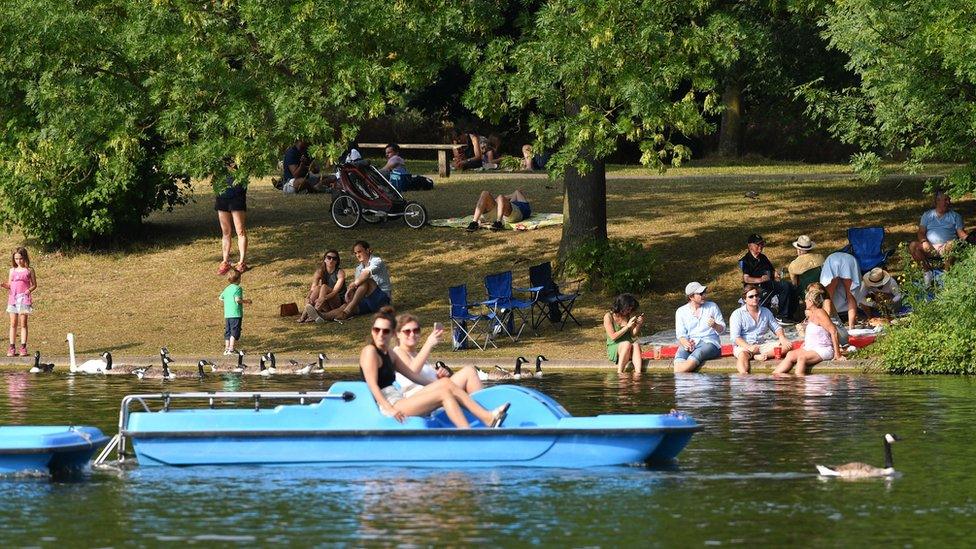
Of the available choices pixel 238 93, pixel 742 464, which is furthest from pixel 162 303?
pixel 742 464

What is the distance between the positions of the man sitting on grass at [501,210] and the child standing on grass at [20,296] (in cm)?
922

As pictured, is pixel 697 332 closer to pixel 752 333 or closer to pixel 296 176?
pixel 752 333

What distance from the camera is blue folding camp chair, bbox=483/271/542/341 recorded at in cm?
2555

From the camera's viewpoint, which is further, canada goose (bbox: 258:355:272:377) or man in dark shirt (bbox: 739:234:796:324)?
man in dark shirt (bbox: 739:234:796:324)

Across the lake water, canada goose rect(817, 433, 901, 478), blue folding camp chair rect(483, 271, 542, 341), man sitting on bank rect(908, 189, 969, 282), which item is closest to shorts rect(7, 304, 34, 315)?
blue folding camp chair rect(483, 271, 542, 341)

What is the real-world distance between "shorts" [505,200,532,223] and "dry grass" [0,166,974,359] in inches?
22.1

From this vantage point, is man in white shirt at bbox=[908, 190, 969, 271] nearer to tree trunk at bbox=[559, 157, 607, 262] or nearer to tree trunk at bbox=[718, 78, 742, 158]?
tree trunk at bbox=[559, 157, 607, 262]

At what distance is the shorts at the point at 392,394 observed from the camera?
1532 centimetres

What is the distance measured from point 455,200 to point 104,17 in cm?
1055

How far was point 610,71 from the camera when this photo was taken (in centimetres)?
2525

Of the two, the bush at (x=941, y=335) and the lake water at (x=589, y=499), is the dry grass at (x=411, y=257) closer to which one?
the bush at (x=941, y=335)

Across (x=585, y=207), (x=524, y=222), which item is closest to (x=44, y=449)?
(x=585, y=207)

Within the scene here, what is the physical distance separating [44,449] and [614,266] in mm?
14709

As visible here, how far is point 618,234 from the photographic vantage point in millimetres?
31797
